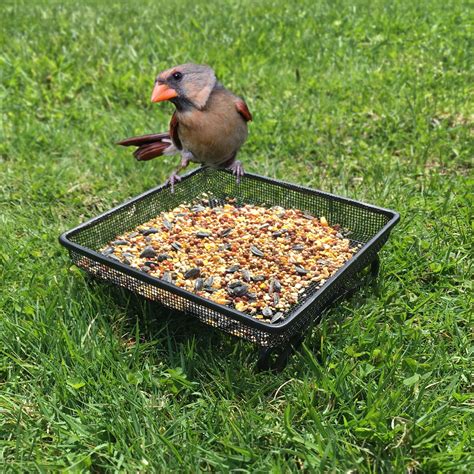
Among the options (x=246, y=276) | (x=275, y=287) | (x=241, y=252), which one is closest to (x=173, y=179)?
(x=241, y=252)

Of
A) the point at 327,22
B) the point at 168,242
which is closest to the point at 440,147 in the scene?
the point at 168,242

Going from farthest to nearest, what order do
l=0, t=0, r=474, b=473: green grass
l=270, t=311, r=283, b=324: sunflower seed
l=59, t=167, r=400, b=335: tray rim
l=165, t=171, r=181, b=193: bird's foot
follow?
1. l=165, t=171, r=181, b=193: bird's foot
2. l=270, t=311, r=283, b=324: sunflower seed
3. l=59, t=167, r=400, b=335: tray rim
4. l=0, t=0, r=474, b=473: green grass

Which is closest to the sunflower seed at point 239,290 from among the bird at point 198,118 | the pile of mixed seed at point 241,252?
the pile of mixed seed at point 241,252

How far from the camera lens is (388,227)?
288 cm

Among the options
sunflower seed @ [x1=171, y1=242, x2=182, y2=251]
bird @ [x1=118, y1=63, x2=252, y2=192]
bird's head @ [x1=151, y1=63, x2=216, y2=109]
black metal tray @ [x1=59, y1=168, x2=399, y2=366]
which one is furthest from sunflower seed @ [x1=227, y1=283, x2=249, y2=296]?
bird's head @ [x1=151, y1=63, x2=216, y2=109]

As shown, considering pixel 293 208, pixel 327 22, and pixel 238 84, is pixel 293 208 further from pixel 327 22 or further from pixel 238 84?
pixel 327 22

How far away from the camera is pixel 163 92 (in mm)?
2410

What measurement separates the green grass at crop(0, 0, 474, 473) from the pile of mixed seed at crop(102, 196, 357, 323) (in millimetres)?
185

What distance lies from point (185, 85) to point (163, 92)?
0.35 feet

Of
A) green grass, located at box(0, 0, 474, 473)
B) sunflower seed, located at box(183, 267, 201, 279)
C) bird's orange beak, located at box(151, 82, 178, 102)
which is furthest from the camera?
sunflower seed, located at box(183, 267, 201, 279)

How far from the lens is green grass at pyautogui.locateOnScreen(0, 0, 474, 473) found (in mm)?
2158

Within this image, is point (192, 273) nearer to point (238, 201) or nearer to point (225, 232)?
point (225, 232)

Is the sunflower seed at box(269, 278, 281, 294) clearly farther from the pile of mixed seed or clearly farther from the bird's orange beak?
the bird's orange beak

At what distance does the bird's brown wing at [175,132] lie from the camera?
2.64 meters
